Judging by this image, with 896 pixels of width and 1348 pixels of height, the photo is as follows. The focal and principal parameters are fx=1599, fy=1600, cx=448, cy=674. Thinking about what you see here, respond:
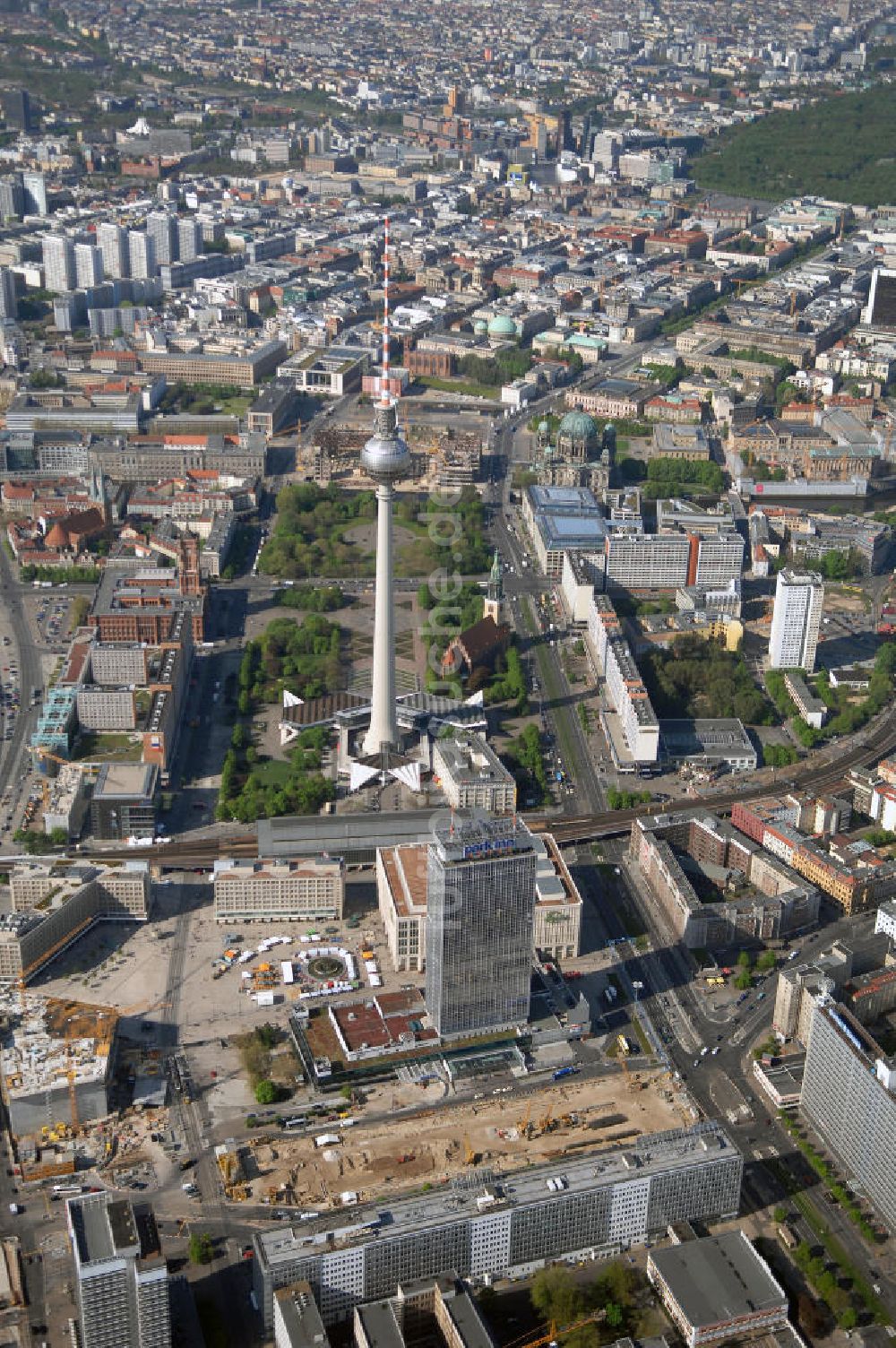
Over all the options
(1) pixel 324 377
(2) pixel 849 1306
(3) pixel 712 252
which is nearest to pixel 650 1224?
(2) pixel 849 1306

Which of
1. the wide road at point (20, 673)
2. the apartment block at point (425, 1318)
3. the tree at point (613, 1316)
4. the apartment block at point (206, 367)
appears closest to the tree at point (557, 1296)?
the tree at point (613, 1316)

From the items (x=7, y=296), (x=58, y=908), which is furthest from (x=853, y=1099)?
(x=7, y=296)

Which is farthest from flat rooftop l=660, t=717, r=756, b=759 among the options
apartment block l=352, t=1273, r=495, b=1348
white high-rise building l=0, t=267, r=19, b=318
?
white high-rise building l=0, t=267, r=19, b=318

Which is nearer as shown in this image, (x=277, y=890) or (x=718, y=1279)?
(x=718, y=1279)

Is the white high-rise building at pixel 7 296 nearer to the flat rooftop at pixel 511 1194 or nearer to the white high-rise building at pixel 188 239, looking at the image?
the white high-rise building at pixel 188 239

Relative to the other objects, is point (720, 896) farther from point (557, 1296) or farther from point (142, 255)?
point (142, 255)

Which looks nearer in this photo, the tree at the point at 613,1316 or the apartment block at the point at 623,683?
the tree at the point at 613,1316
